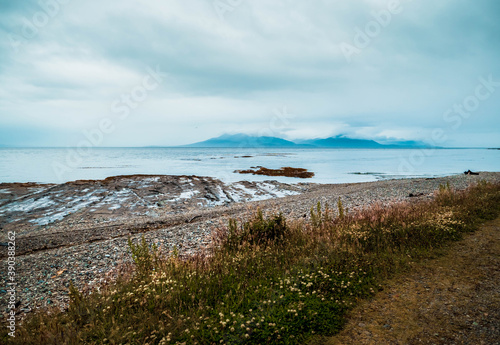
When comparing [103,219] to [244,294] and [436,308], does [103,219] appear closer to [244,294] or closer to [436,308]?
[244,294]

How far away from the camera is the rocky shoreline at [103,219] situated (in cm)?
888

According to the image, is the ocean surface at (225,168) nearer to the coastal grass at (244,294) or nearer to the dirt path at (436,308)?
the coastal grass at (244,294)

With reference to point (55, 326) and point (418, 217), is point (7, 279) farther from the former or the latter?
point (418, 217)

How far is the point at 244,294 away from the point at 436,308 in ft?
12.5

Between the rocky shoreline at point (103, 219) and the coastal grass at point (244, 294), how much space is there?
67.6 inches

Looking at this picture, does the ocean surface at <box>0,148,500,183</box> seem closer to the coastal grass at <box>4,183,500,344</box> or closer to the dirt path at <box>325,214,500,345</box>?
the coastal grass at <box>4,183,500,344</box>

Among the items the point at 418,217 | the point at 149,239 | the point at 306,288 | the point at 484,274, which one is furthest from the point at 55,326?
the point at 418,217

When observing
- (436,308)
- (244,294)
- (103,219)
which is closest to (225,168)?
(103,219)

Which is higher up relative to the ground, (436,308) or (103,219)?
(436,308)

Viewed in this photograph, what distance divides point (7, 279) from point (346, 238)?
11101 millimetres

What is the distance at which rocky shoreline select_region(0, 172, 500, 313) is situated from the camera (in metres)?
8.88

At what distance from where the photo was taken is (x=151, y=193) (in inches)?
1207

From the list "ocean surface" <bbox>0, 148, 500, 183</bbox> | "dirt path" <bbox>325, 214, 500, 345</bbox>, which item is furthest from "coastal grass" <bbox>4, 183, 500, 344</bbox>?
"ocean surface" <bbox>0, 148, 500, 183</bbox>

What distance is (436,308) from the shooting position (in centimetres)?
521
